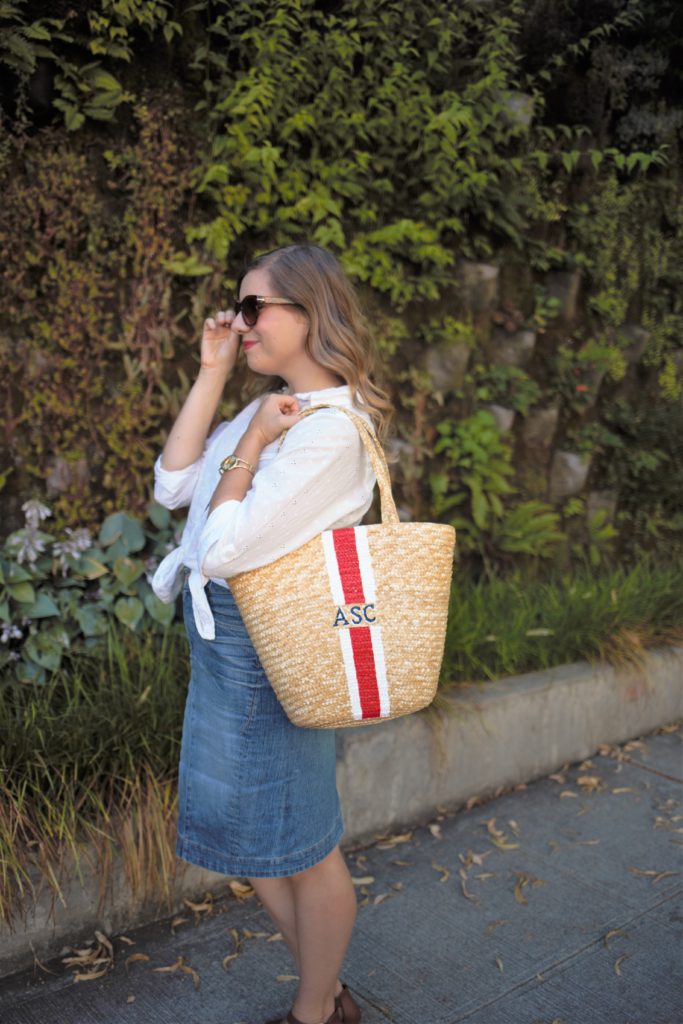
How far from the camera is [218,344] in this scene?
92.5 inches

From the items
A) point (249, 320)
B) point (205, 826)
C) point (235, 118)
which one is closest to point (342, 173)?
point (235, 118)

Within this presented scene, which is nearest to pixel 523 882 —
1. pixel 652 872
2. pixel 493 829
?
pixel 493 829

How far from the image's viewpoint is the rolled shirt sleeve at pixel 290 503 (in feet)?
5.93

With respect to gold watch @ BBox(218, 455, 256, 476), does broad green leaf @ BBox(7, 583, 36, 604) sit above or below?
below

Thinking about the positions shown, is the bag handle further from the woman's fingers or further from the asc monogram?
the woman's fingers

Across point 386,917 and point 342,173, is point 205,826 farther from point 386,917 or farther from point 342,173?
point 342,173

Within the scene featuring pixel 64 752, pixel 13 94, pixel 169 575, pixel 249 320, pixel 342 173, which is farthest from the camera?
pixel 342 173

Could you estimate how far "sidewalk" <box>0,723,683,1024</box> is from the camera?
95.3 inches

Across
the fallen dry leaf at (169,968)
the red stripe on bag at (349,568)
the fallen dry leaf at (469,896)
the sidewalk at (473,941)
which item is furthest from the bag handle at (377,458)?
the fallen dry leaf at (469,896)

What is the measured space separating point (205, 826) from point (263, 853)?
15 centimetres

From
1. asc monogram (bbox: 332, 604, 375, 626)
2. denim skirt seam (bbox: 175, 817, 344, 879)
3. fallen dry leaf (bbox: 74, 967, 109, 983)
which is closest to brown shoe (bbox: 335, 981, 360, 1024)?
denim skirt seam (bbox: 175, 817, 344, 879)

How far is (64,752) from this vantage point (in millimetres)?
2760

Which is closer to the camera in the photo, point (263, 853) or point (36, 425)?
point (263, 853)

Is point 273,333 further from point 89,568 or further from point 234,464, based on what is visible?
point 89,568
